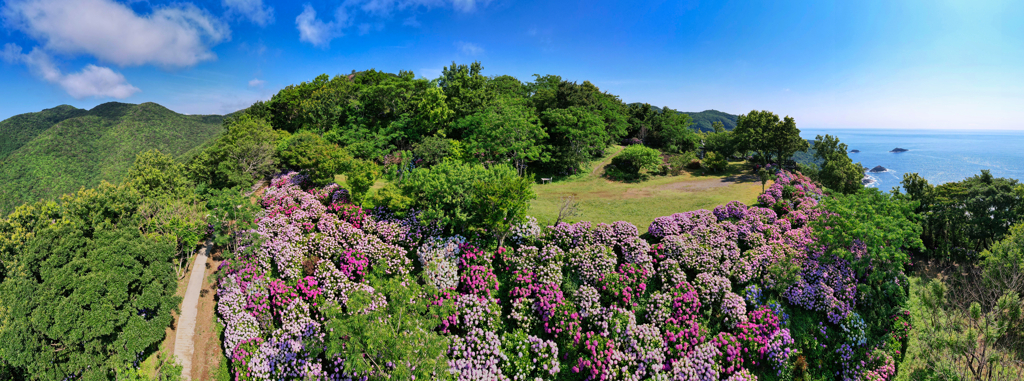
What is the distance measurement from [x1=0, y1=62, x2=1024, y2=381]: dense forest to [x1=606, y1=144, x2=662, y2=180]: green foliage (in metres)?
12.7

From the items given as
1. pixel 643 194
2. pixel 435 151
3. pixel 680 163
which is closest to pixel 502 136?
pixel 435 151

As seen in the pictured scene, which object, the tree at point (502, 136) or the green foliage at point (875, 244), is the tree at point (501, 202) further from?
the green foliage at point (875, 244)

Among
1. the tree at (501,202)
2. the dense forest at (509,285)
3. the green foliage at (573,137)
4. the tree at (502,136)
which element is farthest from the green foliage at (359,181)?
the green foliage at (573,137)

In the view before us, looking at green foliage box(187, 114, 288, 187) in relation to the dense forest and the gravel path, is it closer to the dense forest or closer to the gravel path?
the dense forest

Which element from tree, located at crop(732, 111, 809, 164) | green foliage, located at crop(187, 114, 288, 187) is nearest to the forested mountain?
tree, located at crop(732, 111, 809, 164)

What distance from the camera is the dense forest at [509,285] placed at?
14375 millimetres

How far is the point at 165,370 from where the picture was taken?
595 inches

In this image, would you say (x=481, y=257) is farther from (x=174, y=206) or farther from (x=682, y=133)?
(x=682, y=133)

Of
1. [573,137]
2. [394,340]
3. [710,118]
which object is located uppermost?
[710,118]

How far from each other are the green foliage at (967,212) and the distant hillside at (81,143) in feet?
325

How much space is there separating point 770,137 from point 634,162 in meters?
14.4

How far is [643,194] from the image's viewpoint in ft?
98.8

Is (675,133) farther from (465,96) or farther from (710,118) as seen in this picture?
(710,118)

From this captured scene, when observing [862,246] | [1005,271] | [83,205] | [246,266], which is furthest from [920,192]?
[83,205]
